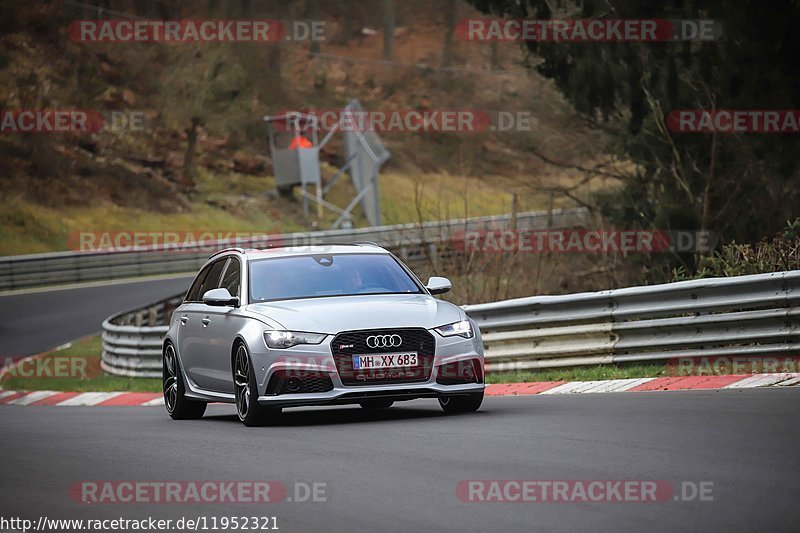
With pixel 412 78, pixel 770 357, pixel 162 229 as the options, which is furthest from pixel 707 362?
pixel 412 78

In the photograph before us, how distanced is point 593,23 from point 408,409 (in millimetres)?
14512

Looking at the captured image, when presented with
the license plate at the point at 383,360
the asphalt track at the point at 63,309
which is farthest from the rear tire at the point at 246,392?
the asphalt track at the point at 63,309

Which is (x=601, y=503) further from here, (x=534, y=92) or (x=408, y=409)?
(x=534, y=92)

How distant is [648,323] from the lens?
50.0 feet

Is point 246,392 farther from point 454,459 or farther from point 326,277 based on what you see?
point 454,459

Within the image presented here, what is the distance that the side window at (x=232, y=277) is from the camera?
13.3 metres

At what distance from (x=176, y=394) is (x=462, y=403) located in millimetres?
3277

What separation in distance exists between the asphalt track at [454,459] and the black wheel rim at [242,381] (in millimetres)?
221

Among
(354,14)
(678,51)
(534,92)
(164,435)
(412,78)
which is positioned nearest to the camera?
(164,435)

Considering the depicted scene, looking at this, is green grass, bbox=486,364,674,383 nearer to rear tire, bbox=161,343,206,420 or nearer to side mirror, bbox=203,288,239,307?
rear tire, bbox=161,343,206,420

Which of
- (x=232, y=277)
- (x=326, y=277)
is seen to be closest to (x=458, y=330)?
(x=326, y=277)

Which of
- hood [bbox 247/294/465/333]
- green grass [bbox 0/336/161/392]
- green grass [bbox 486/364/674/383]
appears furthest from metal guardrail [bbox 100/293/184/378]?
hood [bbox 247/294/465/333]

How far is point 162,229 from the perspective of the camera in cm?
6228

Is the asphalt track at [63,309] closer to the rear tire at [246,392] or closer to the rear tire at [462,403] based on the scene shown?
the rear tire at [246,392]
